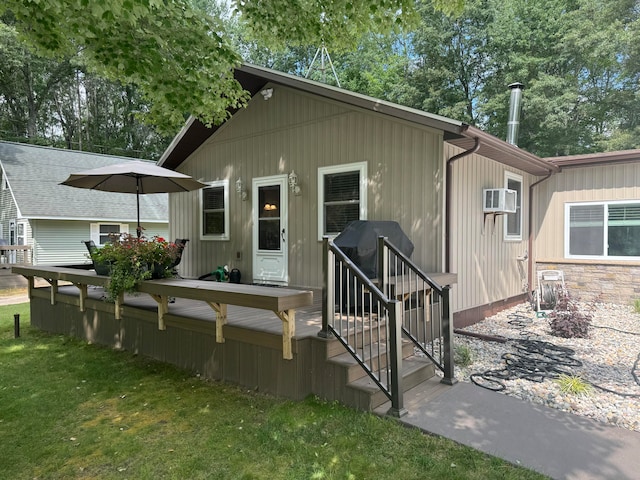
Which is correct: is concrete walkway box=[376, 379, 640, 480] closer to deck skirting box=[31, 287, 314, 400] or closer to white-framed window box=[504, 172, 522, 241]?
deck skirting box=[31, 287, 314, 400]

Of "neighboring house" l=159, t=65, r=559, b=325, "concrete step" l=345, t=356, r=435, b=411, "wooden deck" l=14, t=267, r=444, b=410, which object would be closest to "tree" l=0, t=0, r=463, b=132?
"neighboring house" l=159, t=65, r=559, b=325

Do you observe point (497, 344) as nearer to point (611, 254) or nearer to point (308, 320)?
point (308, 320)

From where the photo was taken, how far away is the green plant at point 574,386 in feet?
11.8

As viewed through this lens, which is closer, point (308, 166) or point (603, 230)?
point (308, 166)

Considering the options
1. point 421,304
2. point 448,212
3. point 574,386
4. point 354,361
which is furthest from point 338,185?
point 574,386

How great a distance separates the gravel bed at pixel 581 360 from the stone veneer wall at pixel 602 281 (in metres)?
0.44

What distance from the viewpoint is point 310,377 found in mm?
3545

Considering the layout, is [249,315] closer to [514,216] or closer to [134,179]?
[134,179]

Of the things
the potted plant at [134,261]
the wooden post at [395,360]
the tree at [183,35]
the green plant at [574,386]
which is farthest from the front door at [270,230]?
the green plant at [574,386]

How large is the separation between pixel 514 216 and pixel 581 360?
141 inches

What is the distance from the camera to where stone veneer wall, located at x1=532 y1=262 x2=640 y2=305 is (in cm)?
762

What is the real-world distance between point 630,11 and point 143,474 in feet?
72.4

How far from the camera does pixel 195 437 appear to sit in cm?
304

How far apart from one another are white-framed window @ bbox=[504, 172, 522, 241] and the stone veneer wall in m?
A: 1.32
